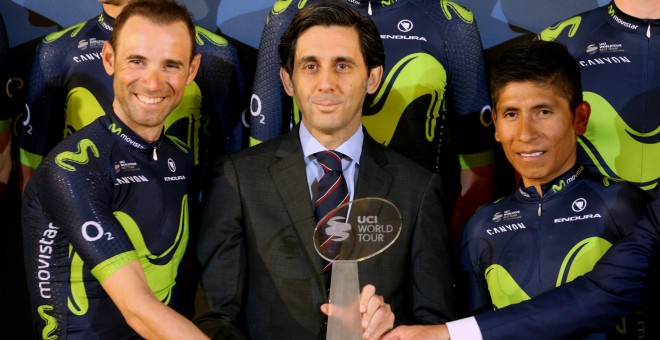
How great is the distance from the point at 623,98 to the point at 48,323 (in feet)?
6.02

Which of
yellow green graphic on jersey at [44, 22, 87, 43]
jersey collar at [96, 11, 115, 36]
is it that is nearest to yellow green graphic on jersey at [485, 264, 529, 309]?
jersey collar at [96, 11, 115, 36]

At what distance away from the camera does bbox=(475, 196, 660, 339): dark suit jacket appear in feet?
8.79

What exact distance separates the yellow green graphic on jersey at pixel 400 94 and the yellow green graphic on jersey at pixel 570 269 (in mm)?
665

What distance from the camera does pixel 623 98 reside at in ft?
11.0

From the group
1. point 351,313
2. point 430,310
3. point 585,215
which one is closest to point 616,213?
point 585,215

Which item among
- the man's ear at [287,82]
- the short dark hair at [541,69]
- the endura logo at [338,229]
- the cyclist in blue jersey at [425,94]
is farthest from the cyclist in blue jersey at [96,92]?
the endura logo at [338,229]

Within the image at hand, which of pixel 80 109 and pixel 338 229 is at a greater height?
pixel 80 109

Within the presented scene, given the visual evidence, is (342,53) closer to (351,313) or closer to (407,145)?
(407,145)

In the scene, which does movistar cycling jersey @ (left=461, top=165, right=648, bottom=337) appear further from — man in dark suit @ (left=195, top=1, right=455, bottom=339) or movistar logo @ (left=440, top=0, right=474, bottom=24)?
movistar logo @ (left=440, top=0, right=474, bottom=24)

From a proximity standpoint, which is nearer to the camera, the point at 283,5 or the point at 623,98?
the point at 623,98

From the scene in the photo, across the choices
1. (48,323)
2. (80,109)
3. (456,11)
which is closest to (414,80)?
(456,11)

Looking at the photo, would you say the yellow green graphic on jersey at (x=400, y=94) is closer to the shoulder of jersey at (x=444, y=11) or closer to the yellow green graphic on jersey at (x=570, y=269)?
the shoulder of jersey at (x=444, y=11)

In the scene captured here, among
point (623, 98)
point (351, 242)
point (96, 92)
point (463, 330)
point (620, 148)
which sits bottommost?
point (463, 330)

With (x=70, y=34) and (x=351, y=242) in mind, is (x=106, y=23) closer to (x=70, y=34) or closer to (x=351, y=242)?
(x=70, y=34)
